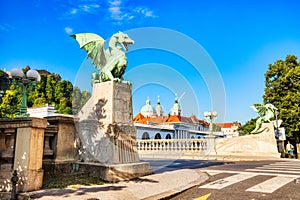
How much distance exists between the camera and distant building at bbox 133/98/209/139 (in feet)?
172

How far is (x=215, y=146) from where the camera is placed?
21750 millimetres

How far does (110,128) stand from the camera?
25.2 feet

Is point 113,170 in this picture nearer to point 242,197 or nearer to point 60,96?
point 242,197

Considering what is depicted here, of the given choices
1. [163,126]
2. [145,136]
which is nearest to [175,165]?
[145,136]

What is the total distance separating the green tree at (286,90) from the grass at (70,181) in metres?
23.7

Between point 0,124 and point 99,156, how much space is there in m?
2.98

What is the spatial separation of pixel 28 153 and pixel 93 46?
447cm

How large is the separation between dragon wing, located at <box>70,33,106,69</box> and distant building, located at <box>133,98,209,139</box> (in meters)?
38.7

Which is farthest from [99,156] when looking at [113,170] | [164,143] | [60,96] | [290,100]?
[60,96]

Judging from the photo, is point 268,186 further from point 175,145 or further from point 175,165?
point 175,145

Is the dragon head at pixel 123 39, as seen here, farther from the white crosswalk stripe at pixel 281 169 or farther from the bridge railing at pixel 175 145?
the bridge railing at pixel 175 145

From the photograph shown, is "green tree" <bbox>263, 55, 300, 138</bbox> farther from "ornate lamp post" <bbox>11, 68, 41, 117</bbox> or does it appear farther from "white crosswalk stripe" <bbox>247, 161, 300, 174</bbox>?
"ornate lamp post" <bbox>11, 68, 41, 117</bbox>


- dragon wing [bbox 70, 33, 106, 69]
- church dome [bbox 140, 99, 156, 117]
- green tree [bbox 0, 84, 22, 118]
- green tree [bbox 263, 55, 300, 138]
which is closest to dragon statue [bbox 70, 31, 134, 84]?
dragon wing [bbox 70, 33, 106, 69]

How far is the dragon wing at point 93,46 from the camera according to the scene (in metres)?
8.45
